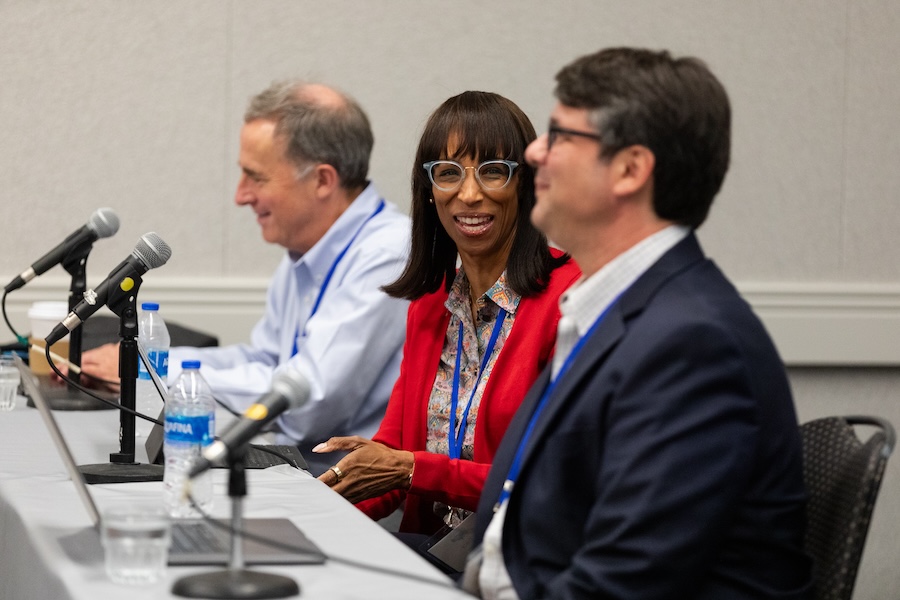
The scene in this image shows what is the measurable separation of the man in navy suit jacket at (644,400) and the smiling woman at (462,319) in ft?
1.53

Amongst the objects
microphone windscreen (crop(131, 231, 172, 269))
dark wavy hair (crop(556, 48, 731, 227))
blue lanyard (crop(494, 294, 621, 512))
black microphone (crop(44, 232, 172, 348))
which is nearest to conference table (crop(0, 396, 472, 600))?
blue lanyard (crop(494, 294, 621, 512))

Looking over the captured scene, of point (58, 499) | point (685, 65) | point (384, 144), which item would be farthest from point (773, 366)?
point (384, 144)

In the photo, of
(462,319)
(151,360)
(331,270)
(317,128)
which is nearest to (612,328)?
(462,319)

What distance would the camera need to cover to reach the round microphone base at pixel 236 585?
4.03 feet

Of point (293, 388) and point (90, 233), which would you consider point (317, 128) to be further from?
point (293, 388)

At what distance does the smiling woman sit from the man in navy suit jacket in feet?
1.53

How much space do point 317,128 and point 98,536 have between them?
1.93 metres

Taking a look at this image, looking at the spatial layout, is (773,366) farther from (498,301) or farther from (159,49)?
(159,49)

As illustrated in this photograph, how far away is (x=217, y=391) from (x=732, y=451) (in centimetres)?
182

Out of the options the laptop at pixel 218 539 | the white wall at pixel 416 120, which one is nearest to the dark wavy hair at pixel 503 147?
the laptop at pixel 218 539

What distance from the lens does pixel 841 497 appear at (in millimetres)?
1445

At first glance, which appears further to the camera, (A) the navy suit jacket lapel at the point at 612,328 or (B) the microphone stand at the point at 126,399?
(B) the microphone stand at the point at 126,399

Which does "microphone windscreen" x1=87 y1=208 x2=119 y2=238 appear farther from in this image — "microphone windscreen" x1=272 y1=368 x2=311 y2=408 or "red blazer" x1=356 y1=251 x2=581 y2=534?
"microphone windscreen" x1=272 y1=368 x2=311 y2=408

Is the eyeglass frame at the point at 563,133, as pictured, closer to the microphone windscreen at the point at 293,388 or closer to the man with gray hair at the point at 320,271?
the microphone windscreen at the point at 293,388
